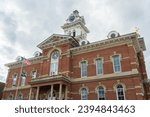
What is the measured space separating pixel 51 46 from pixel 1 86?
60.1ft

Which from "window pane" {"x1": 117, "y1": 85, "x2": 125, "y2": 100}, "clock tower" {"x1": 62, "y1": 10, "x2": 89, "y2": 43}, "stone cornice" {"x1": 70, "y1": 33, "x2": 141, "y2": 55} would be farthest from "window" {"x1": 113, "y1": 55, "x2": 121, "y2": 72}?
"clock tower" {"x1": 62, "y1": 10, "x2": 89, "y2": 43}

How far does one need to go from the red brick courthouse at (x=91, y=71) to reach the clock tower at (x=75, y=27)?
16003 mm

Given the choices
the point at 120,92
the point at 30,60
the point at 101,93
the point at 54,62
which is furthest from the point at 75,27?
the point at 120,92

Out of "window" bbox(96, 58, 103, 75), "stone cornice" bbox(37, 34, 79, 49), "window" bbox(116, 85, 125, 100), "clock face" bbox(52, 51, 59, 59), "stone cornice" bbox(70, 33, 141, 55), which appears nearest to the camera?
"window" bbox(116, 85, 125, 100)

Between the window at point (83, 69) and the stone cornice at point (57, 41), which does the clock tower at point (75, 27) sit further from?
the window at point (83, 69)

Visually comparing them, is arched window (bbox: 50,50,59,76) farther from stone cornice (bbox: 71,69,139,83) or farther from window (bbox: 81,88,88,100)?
window (bbox: 81,88,88,100)

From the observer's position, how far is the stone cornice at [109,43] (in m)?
20.7

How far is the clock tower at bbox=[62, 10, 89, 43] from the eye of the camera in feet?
138

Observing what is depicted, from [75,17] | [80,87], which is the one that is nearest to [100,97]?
[80,87]

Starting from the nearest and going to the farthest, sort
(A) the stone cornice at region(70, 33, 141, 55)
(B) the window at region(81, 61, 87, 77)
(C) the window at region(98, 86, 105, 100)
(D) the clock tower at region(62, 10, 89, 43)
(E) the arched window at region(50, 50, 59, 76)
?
(C) the window at region(98, 86, 105, 100)
(A) the stone cornice at region(70, 33, 141, 55)
(B) the window at region(81, 61, 87, 77)
(E) the arched window at region(50, 50, 59, 76)
(D) the clock tower at region(62, 10, 89, 43)

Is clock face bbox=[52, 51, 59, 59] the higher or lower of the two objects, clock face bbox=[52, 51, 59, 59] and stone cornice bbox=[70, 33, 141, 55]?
the lower

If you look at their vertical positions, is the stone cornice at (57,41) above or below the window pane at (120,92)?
above

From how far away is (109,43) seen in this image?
22.0 m

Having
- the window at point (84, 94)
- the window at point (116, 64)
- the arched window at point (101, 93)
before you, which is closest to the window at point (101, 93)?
the arched window at point (101, 93)
